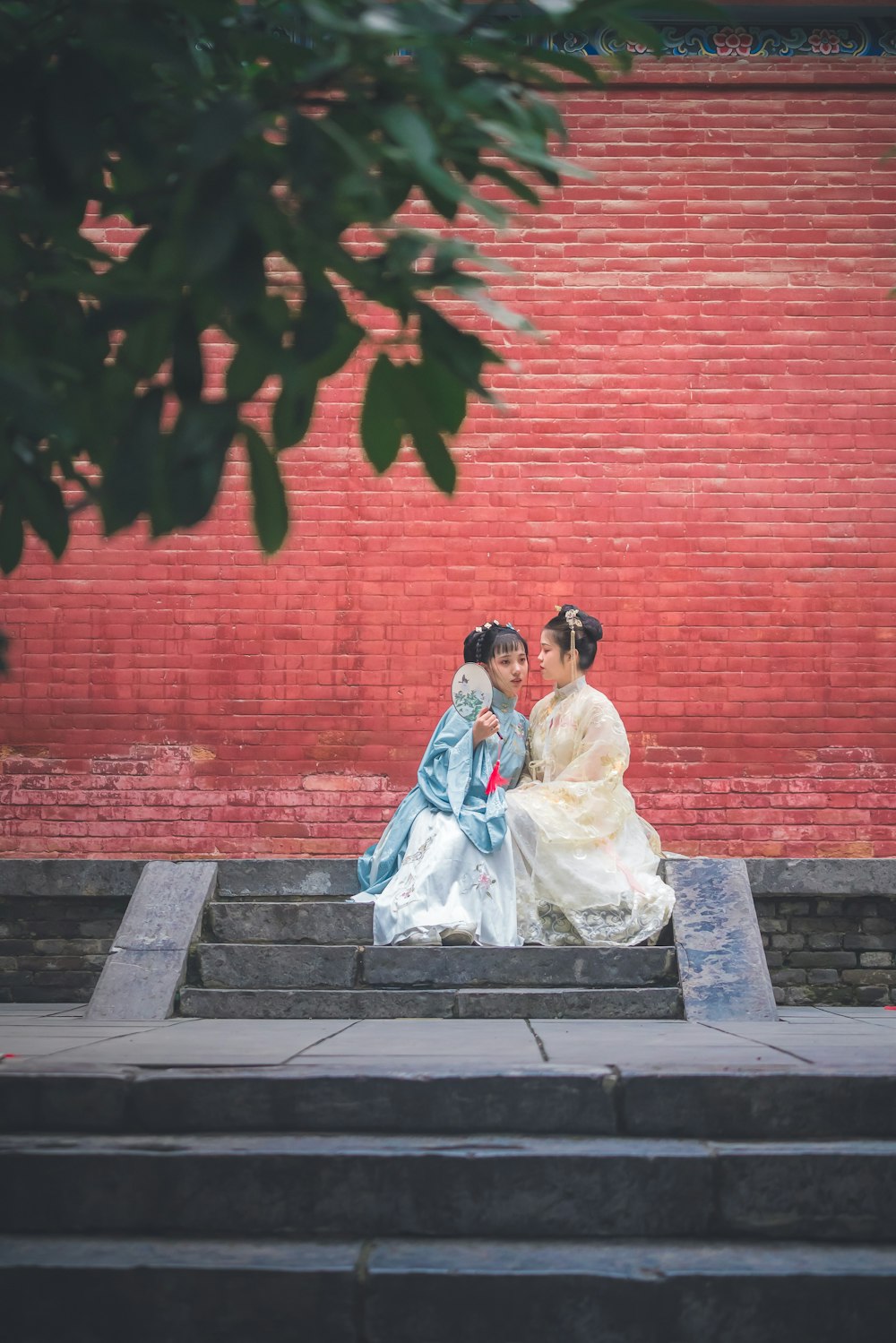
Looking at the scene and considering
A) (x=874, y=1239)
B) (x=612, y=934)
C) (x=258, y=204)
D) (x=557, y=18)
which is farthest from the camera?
(x=612, y=934)

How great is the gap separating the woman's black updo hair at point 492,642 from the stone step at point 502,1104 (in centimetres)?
302

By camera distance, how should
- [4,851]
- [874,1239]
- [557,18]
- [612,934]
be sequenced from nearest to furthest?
1. [557,18]
2. [874,1239]
3. [612,934]
4. [4,851]

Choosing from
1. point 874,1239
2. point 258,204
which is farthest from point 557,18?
point 874,1239

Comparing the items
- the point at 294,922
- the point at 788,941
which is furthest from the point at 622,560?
the point at 294,922

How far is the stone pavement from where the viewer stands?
278cm

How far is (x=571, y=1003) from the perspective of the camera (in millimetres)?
4316

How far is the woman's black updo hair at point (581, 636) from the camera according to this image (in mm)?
5535

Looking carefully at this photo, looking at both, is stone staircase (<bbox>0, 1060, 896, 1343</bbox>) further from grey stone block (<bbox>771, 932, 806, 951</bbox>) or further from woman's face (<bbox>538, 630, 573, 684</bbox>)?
woman's face (<bbox>538, 630, 573, 684</bbox>)

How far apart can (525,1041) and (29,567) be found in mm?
4291

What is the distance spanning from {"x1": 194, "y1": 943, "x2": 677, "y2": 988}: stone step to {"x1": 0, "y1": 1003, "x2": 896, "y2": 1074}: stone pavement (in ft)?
1.00

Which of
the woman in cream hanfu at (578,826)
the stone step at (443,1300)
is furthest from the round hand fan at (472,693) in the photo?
the stone step at (443,1300)

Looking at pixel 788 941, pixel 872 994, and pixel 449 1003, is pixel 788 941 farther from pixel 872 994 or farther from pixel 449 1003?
pixel 449 1003

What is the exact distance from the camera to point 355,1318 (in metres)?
2.15

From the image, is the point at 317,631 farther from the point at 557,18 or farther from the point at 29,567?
the point at 557,18
